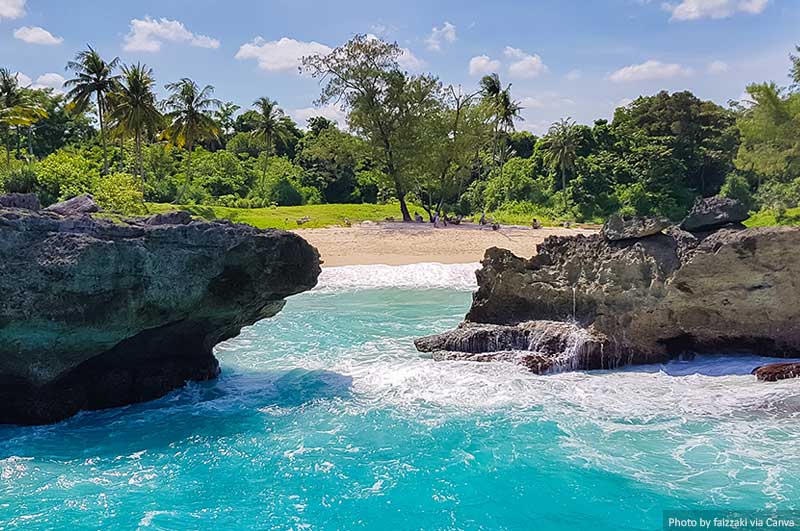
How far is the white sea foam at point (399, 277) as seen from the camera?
25.2 m

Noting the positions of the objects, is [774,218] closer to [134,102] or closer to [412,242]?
[412,242]

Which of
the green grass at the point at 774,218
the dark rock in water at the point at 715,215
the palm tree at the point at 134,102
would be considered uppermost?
the palm tree at the point at 134,102

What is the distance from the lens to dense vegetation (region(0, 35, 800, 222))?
42.3 metres

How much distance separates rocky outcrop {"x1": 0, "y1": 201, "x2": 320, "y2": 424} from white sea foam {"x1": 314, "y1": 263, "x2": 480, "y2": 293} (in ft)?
Result: 41.7

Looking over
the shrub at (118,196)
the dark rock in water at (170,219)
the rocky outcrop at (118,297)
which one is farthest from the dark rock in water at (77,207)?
the shrub at (118,196)

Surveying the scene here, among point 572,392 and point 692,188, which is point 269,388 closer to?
point 572,392

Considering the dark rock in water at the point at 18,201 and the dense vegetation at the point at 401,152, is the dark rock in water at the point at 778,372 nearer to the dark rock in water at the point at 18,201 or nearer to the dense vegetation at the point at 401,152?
the dark rock in water at the point at 18,201

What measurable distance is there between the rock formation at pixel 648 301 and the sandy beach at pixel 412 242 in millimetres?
15790

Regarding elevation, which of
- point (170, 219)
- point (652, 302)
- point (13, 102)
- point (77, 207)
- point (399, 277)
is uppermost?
point (13, 102)

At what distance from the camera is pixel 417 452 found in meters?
8.89

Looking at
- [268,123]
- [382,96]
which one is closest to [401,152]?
[382,96]

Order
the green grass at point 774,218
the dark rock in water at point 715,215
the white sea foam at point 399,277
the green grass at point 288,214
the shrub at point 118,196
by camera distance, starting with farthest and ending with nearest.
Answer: the green grass at point 288,214 → the green grass at point 774,218 → the shrub at point 118,196 → the white sea foam at point 399,277 → the dark rock in water at point 715,215

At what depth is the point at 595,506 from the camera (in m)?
7.37

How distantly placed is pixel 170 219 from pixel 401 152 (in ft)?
111
